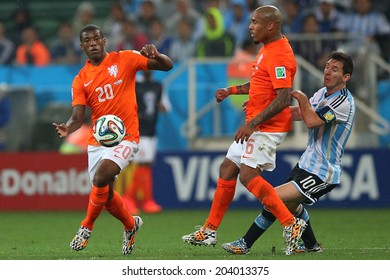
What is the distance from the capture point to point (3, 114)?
16656 mm

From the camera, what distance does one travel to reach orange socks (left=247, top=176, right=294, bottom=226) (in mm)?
8703

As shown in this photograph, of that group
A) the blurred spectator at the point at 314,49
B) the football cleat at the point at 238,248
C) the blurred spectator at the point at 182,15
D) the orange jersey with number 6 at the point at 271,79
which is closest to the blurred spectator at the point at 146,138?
the blurred spectator at the point at 314,49

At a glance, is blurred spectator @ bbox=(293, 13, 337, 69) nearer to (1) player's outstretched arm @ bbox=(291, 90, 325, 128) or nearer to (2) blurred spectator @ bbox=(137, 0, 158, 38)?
(2) blurred spectator @ bbox=(137, 0, 158, 38)

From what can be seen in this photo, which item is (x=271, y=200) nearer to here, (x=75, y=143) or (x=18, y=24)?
(x=75, y=143)

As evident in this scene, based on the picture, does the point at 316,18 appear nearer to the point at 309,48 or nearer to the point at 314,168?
the point at 309,48

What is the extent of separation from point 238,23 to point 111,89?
28.6ft

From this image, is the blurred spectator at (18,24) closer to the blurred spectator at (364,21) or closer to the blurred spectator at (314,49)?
the blurred spectator at (314,49)

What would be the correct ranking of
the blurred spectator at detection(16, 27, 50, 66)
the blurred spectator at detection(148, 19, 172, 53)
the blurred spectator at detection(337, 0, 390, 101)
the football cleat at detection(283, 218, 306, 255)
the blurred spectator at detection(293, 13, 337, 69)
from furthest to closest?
the blurred spectator at detection(16, 27, 50, 66) → the blurred spectator at detection(148, 19, 172, 53) → the blurred spectator at detection(293, 13, 337, 69) → the blurred spectator at detection(337, 0, 390, 101) → the football cleat at detection(283, 218, 306, 255)

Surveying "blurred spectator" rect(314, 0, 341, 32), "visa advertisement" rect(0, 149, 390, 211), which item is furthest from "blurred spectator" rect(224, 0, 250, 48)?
"visa advertisement" rect(0, 149, 390, 211)

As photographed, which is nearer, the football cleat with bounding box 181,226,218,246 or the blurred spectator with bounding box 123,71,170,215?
the football cleat with bounding box 181,226,218,246

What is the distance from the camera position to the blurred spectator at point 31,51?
18.0 metres

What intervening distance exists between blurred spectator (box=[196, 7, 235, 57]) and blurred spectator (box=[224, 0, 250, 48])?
24cm

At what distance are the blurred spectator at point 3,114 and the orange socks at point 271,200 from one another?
338 inches

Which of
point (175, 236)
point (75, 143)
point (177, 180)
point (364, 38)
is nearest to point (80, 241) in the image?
point (175, 236)
